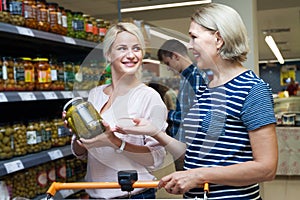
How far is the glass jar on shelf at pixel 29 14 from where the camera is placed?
243 cm

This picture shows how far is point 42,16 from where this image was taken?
2.60 meters

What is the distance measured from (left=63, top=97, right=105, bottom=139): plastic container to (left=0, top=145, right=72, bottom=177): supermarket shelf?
3.09 ft

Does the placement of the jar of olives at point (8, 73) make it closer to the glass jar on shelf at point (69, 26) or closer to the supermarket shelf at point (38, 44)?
the supermarket shelf at point (38, 44)

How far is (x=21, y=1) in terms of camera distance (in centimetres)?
245

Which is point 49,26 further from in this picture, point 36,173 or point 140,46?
point 140,46

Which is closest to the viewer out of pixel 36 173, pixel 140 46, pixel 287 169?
pixel 140 46

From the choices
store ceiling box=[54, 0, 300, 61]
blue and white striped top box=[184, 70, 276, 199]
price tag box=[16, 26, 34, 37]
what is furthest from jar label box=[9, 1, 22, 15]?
store ceiling box=[54, 0, 300, 61]

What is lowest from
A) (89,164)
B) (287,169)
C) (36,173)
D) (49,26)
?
(287,169)

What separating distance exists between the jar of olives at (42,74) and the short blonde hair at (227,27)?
1562 millimetres

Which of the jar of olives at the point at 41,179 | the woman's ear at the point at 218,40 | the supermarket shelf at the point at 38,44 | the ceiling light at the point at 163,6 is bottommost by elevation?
the jar of olives at the point at 41,179

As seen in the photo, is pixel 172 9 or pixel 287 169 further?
pixel 172 9

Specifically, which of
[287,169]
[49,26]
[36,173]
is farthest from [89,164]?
[287,169]

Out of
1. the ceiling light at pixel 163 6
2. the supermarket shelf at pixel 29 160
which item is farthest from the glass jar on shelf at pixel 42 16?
the ceiling light at pixel 163 6

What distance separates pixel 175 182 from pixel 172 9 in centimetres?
582
